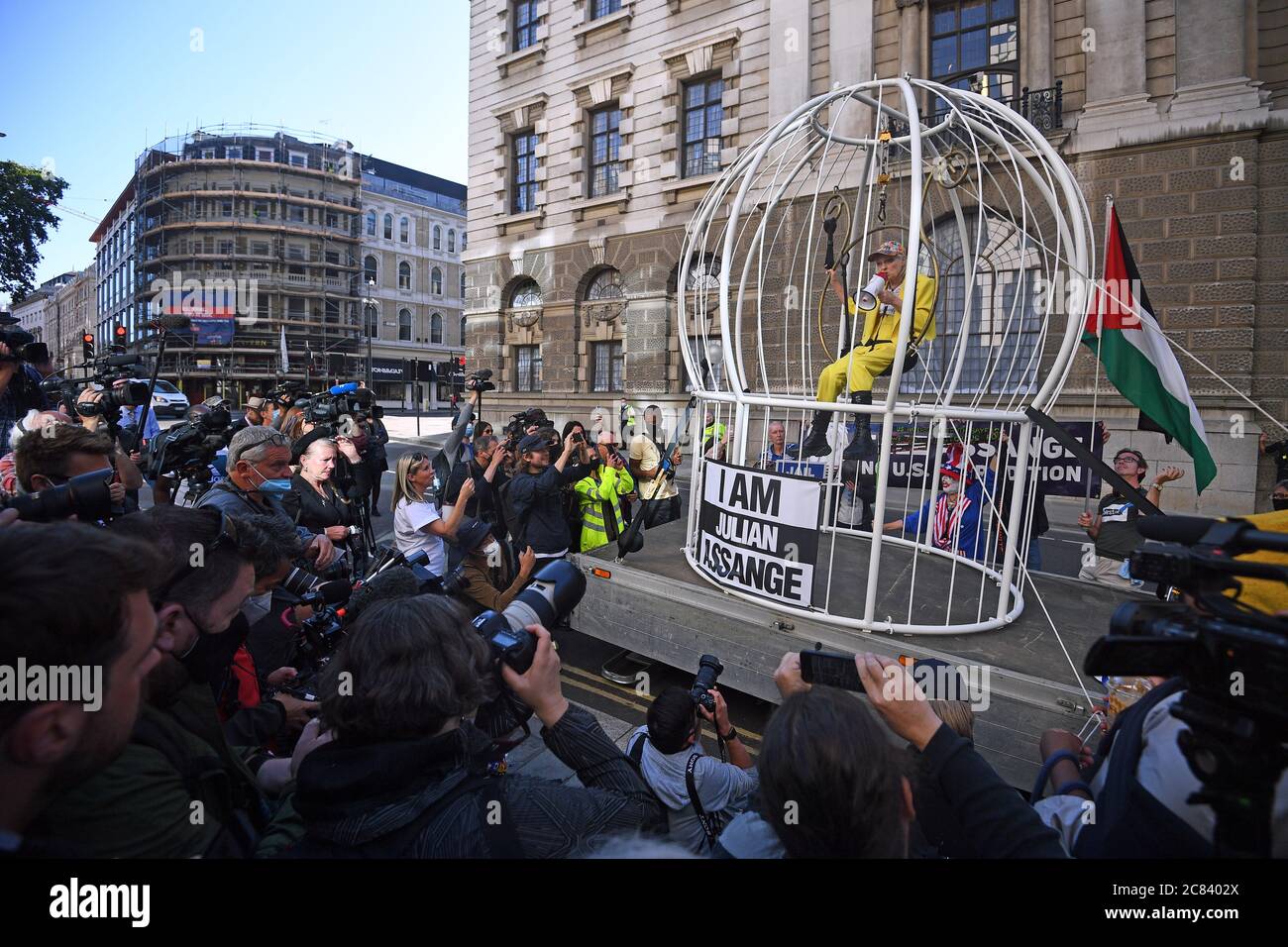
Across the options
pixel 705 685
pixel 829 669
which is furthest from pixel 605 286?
pixel 829 669

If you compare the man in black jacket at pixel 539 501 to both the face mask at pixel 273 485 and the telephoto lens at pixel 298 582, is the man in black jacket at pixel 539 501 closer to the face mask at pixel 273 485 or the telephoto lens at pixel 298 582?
the face mask at pixel 273 485

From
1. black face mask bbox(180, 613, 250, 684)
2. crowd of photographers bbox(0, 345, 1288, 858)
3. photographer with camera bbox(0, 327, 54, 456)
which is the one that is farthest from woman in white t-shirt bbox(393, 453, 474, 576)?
black face mask bbox(180, 613, 250, 684)

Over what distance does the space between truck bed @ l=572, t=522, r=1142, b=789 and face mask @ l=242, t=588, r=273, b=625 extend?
86.0 inches

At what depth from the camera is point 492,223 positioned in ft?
70.5

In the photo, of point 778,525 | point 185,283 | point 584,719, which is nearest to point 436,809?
point 584,719

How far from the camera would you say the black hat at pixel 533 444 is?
556cm

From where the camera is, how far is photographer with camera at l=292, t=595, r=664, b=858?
1312 mm

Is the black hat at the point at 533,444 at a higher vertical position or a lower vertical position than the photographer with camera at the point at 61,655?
higher

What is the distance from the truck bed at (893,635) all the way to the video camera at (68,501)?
3.00 metres

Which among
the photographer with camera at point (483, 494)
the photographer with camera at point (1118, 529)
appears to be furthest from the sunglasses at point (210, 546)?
the photographer with camera at point (1118, 529)

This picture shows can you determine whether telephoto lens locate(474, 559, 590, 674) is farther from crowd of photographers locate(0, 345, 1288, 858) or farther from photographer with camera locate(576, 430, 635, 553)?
photographer with camera locate(576, 430, 635, 553)

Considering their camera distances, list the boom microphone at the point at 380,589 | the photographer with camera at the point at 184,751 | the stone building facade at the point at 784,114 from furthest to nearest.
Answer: the stone building facade at the point at 784,114 < the boom microphone at the point at 380,589 < the photographer with camera at the point at 184,751
